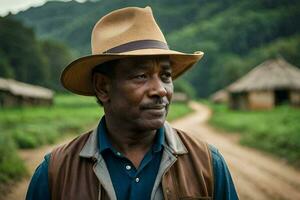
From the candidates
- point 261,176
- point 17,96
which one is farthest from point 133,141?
point 17,96

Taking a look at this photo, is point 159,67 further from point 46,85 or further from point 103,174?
point 46,85

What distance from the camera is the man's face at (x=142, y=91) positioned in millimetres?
2174

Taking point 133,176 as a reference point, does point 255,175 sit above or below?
below

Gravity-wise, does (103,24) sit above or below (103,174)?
above

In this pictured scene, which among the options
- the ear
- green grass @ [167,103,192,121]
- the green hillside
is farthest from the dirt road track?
the green hillside

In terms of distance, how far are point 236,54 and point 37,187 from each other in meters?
78.5

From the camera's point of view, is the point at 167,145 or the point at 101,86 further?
the point at 101,86

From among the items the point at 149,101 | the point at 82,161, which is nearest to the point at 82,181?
the point at 82,161

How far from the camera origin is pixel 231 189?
219 centimetres

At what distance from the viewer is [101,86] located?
2.42 m

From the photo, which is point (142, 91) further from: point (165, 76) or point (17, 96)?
point (17, 96)

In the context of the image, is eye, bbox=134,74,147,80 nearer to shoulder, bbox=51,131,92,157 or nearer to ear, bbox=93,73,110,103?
ear, bbox=93,73,110,103

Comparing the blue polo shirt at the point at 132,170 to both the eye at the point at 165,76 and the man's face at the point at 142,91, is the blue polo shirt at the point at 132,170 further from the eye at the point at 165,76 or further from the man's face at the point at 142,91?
the eye at the point at 165,76

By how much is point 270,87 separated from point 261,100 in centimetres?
109
